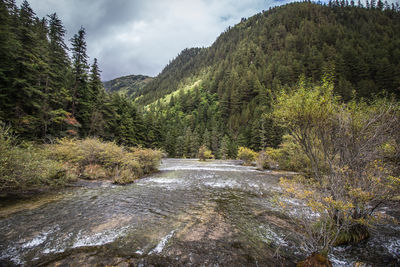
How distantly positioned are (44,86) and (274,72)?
9924 cm

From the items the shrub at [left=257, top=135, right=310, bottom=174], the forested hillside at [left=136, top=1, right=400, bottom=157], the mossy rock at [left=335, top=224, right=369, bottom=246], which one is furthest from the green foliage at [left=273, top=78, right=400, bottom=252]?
the forested hillside at [left=136, top=1, right=400, bottom=157]

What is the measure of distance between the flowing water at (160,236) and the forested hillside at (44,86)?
25.4ft

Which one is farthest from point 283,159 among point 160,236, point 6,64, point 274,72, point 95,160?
point 274,72

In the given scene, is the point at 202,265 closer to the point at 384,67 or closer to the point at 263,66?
the point at 384,67

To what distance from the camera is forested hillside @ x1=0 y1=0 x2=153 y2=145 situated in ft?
57.3

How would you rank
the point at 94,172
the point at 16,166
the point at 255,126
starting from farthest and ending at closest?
the point at 255,126 < the point at 94,172 < the point at 16,166

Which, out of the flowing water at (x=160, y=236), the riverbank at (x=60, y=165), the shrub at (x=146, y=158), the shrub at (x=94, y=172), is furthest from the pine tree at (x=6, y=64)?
the flowing water at (x=160, y=236)

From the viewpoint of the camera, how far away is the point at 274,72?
90750mm

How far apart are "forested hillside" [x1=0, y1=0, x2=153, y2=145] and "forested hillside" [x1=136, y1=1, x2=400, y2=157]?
108 feet

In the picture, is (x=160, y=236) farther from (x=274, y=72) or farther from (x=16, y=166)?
(x=274, y=72)

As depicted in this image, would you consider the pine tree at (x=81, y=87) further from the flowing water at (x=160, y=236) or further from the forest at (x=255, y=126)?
the flowing water at (x=160, y=236)

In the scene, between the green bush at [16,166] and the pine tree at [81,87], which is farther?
the pine tree at [81,87]

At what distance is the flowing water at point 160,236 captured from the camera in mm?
4629

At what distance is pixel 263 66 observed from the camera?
102062 mm
